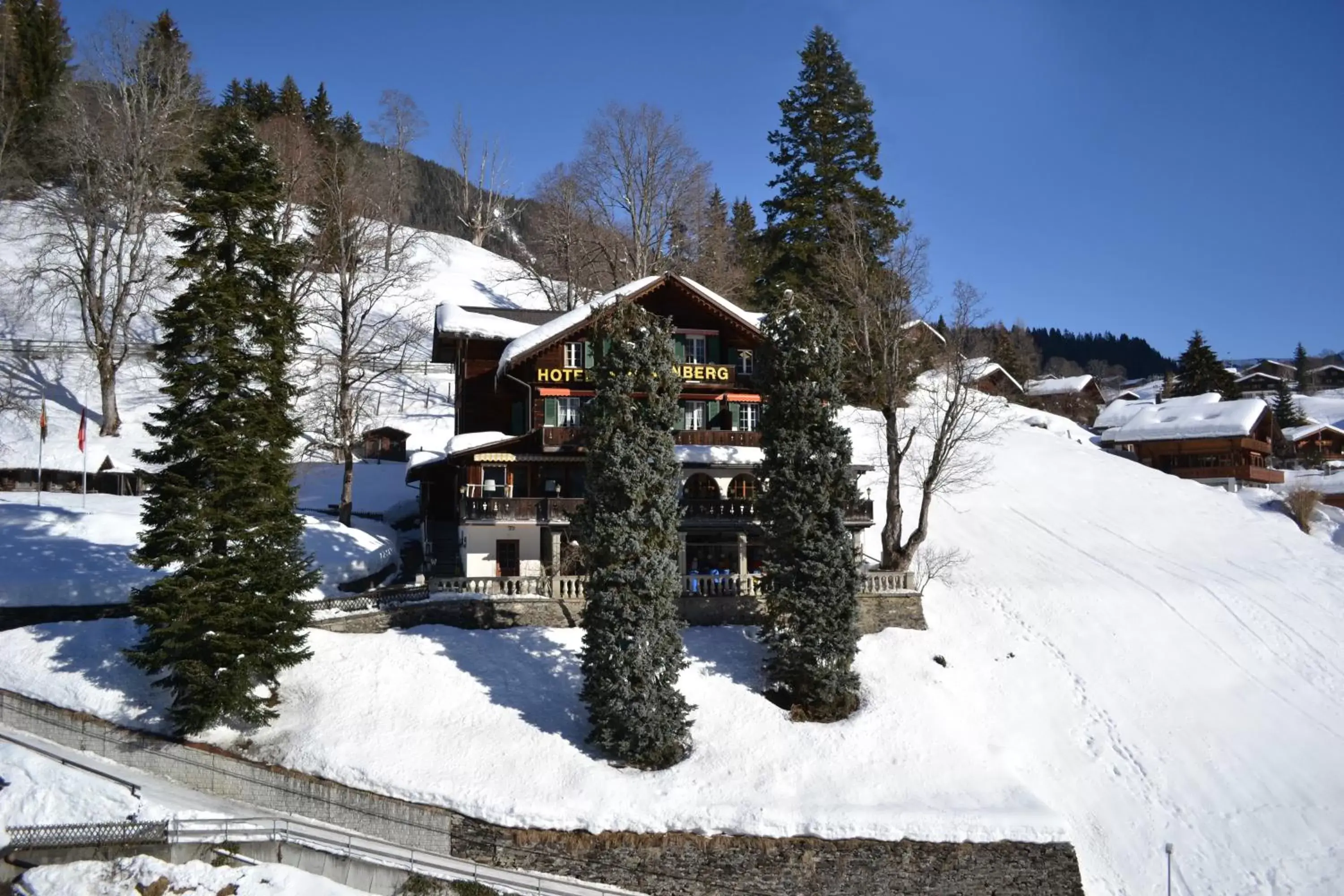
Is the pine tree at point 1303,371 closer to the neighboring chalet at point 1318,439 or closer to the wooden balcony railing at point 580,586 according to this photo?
the neighboring chalet at point 1318,439

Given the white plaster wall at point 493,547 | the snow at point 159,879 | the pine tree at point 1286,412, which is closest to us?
the snow at point 159,879

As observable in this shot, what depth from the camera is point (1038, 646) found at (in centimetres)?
2773

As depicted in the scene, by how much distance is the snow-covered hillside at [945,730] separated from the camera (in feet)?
63.3

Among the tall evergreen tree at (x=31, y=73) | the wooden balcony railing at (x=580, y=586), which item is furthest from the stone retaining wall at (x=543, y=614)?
the tall evergreen tree at (x=31, y=73)

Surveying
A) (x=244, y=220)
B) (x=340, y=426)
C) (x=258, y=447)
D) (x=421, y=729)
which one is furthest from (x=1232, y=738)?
(x=340, y=426)

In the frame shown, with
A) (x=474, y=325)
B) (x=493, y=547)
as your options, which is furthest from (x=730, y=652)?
(x=474, y=325)

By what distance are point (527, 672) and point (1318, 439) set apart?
239 feet

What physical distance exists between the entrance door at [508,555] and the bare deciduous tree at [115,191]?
74.4 feet

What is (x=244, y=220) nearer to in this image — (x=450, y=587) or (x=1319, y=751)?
(x=450, y=587)

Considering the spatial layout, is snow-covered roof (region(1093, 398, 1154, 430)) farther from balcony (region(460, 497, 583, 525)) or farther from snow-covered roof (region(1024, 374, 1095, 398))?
balcony (region(460, 497, 583, 525))

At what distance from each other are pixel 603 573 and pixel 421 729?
17.2 ft

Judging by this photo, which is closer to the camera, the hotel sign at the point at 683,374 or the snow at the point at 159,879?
the snow at the point at 159,879

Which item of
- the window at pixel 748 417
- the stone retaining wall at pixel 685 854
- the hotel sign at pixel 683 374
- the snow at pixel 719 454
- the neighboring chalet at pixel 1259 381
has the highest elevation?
the neighboring chalet at pixel 1259 381

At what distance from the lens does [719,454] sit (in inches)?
1293
